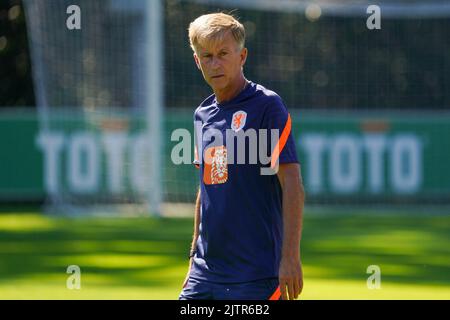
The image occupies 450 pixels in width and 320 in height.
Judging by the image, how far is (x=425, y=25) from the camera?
20828mm

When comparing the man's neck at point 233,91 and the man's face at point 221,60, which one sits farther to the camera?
the man's neck at point 233,91

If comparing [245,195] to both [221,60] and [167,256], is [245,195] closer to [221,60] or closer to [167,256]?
[221,60]

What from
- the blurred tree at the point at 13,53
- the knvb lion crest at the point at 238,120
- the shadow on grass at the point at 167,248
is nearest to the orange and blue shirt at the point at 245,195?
the knvb lion crest at the point at 238,120

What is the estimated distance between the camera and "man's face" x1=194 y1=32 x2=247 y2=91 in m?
4.99

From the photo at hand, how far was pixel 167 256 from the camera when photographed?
1236cm

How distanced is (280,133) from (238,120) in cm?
22

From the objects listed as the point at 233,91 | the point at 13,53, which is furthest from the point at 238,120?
the point at 13,53

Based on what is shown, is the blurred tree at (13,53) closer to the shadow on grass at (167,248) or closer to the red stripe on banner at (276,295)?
the shadow on grass at (167,248)

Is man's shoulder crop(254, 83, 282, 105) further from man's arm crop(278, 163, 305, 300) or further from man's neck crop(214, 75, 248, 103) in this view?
man's arm crop(278, 163, 305, 300)

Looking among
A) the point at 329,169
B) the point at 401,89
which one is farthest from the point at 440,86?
the point at 329,169

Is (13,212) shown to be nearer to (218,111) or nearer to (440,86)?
(440,86)

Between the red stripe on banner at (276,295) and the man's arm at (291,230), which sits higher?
the man's arm at (291,230)

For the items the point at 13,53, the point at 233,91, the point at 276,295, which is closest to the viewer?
the point at 276,295

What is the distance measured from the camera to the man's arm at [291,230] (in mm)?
4871
